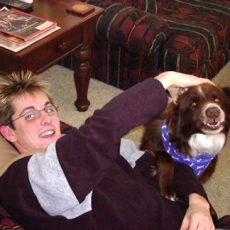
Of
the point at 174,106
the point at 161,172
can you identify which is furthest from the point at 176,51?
the point at 161,172

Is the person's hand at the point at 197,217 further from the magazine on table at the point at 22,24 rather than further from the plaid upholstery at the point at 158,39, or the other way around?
the plaid upholstery at the point at 158,39

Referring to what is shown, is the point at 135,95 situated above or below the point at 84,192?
above

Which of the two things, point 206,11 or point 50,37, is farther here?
point 206,11

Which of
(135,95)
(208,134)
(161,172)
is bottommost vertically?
(161,172)

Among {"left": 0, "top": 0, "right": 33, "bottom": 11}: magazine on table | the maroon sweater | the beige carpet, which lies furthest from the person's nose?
the beige carpet

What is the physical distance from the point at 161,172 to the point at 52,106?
635 mm

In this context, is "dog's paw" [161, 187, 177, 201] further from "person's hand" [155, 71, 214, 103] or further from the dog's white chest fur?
"person's hand" [155, 71, 214, 103]

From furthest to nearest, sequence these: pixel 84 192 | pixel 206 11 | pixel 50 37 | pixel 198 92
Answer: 1. pixel 206 11
2. pixel 50 37
3. pixel 198 92
4. pixel 84 192

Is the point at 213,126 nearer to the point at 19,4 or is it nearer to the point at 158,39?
the point at 158,39

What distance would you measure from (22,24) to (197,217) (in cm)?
140

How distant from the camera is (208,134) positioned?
185cm

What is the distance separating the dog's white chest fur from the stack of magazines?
94 centimetres

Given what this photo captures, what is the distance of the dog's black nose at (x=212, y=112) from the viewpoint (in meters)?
1.72

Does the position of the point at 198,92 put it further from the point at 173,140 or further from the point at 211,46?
the point at 211,46
